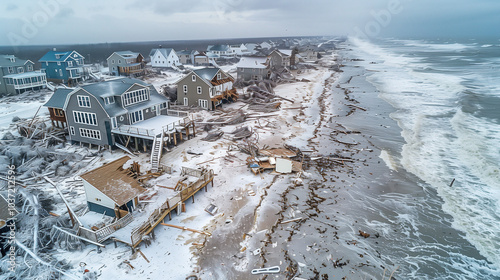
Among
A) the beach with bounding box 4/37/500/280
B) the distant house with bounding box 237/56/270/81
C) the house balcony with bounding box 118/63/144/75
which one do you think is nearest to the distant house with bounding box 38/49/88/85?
the house balcony with bounding box 118/63/144/75

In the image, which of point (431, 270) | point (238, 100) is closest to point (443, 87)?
point (238, 100)

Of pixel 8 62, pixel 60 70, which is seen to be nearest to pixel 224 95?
pixel 60 70

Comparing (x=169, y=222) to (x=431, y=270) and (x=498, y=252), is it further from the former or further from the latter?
(x=498, y=252)

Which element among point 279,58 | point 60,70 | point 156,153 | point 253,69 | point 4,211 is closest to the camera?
point 4,211

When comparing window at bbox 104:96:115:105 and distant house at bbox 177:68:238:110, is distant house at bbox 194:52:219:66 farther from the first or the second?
window at bbox 104:96:115:105

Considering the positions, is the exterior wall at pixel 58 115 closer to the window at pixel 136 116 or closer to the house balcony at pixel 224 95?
the window at pixel 136 116

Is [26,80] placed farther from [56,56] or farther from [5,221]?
[5,221]

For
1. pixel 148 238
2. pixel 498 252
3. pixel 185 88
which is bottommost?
pixel 498 252
